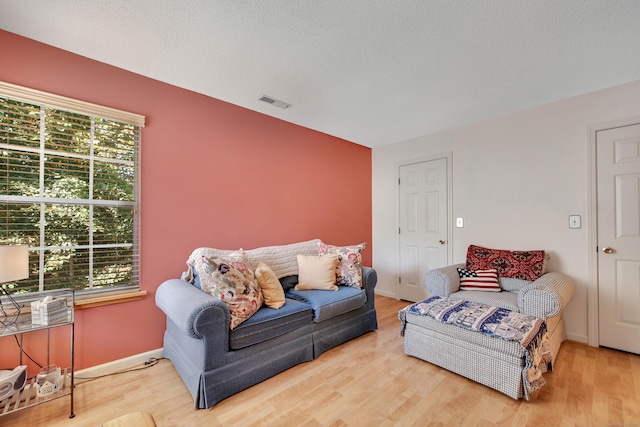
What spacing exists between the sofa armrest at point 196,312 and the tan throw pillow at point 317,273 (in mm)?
1025

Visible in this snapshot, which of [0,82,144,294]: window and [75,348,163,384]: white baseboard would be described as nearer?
[0,82,144,294]: window

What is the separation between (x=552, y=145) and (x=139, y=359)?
14.2 feet

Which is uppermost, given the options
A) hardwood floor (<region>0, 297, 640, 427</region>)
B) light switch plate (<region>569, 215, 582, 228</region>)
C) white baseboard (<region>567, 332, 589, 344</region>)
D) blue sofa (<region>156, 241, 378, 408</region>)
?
light switch plate (<region>569, 215, 582, 228</region>)

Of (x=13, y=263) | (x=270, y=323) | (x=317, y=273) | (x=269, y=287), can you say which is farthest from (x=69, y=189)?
(x=317, y=273)

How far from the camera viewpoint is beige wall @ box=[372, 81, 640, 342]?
2582mm

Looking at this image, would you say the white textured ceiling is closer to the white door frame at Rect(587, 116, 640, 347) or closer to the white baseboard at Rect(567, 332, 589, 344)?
the white door frame at Rect(587, 116, 640, 347)

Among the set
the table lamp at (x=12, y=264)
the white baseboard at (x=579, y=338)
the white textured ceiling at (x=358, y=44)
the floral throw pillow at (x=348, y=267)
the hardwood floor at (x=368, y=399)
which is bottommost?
the hardwood floor at (x=368, y=399)

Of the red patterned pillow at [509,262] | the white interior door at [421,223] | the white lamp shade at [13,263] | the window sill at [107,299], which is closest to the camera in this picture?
the white lamp shade at [13,263]

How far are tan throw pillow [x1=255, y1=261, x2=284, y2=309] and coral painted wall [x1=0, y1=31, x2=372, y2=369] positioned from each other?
69cm

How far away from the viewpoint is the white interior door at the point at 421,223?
141 inches

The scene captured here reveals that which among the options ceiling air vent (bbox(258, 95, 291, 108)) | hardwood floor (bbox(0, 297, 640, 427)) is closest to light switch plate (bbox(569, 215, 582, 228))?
hardwood floor (bbox(0, 297, 640, 427))

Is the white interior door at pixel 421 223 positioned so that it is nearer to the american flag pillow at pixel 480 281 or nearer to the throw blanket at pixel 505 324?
the american flag pillow at pixel 480 281

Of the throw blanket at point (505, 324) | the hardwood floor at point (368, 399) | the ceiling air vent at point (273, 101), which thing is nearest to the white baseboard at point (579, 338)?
the hardwood floor at point (368, 399)

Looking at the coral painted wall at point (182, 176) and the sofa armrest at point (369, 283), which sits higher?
the coral painted wall at point (182, 176)
